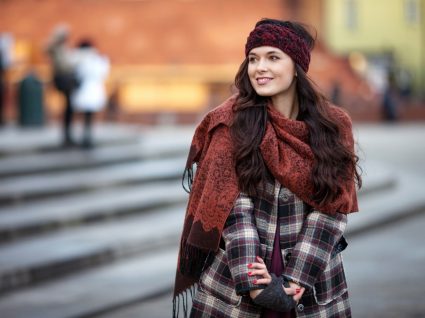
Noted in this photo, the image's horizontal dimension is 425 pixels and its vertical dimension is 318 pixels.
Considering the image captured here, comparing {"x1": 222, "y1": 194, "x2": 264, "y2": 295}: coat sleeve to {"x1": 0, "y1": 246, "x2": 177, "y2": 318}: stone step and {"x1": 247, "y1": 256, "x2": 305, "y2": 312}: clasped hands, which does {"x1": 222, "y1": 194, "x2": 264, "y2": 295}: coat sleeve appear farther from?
{"x1": 0, "y1": 246, "x2": 177, "y2": 318}: stone step

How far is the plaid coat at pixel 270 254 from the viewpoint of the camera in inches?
152

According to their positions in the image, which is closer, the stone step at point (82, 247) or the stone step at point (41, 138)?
the stone step at point (82, 247)

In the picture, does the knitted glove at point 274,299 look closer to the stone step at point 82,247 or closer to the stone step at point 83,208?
the stone step at point 82,247

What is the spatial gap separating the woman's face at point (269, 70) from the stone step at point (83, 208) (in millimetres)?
6391

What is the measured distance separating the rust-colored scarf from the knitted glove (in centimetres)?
28

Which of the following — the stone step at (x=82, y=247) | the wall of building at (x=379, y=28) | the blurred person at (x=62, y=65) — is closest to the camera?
the stone step at (x=82, y=247)

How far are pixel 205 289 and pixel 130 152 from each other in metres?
10.8

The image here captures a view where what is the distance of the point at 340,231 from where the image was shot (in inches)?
157

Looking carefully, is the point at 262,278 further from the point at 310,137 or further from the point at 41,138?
the point at 41,138

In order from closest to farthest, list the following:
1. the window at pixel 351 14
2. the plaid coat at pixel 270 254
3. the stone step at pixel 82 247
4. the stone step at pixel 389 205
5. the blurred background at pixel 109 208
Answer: the plaid coat at pixel 270 254 → the blurred background at pixel 109 208 → the stone step at pixel 82 247 → the stone step at pixel 389 205 → the window at pixel 351 14

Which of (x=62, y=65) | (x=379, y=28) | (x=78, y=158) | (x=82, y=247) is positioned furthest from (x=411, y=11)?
(x=82, y=247)

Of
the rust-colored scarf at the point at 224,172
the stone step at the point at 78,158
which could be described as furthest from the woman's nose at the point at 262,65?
the stone step at the point at 78,158

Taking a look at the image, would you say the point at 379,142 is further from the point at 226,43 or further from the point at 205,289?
the point at 205,289

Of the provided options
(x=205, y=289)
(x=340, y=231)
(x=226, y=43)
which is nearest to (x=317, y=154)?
(x=340, y=231)
